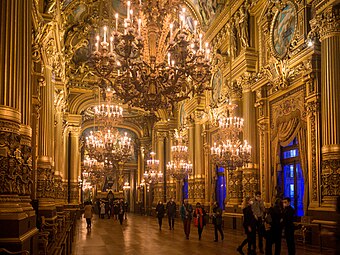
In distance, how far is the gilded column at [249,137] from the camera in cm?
1624

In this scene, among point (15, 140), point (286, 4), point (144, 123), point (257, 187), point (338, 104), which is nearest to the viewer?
point (15, 140)

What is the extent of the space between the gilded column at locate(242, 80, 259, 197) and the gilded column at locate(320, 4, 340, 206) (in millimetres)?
4530

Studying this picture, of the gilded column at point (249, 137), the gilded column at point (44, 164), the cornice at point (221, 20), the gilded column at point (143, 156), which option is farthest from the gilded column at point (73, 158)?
the gilded column at point (44, 164)

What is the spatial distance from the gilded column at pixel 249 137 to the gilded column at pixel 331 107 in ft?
14.9

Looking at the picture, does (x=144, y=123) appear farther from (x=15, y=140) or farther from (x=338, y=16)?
(x=15, y=140)

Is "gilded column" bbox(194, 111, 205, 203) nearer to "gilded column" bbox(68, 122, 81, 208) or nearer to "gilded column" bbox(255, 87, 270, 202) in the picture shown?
"gilded column" bbox(255, 87, 270, 202)

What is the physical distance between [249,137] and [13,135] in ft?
39.3

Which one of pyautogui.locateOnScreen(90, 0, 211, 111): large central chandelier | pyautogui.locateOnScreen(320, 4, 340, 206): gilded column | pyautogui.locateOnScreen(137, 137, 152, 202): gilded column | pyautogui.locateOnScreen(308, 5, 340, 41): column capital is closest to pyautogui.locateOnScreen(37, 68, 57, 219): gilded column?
pyautogui.locateOnScreen(90, 0, 211, 111): large central chandelier

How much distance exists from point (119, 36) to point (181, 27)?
1.29 metres

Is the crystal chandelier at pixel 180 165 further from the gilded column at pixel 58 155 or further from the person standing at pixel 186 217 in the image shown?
the person standing at pixel 186 217

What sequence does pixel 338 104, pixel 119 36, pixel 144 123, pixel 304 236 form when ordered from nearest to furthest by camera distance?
pixel 119 36 → pixel 338 104 → pixel 304 236 → pixel 144 123

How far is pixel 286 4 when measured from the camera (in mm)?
14547

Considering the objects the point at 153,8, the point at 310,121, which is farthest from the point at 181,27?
the point at 310,121

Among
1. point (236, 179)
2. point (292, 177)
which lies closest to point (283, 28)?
point (292, 177)
